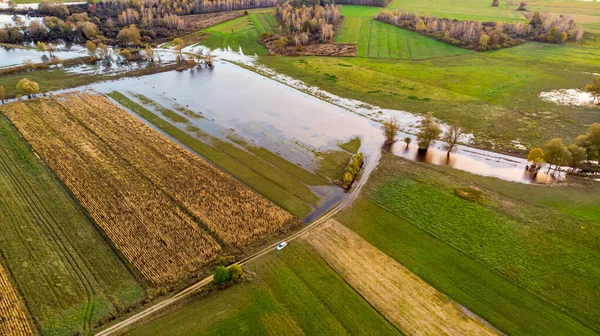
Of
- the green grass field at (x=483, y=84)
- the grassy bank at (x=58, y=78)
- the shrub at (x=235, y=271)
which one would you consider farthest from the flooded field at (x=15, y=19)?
the shrub at (x=235, y=271)

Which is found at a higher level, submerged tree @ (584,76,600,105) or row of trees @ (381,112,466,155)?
submerged tree @ (584,76,600,105)

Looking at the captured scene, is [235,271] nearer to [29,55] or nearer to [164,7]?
[29,55]

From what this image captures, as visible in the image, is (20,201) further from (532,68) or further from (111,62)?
(532,68)

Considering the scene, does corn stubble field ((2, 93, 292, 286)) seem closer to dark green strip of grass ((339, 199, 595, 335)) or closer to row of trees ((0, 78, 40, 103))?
row of trees ((0, 78, 40, 103))

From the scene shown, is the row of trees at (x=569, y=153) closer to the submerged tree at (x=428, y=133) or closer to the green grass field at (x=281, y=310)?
the submerged tree at (x=428, y=133)

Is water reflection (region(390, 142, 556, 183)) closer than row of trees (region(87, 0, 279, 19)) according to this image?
Yes

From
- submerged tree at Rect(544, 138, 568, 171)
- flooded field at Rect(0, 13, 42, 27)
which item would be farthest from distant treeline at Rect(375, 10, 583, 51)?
flooded field at Rect(0, 13, 42, 27)

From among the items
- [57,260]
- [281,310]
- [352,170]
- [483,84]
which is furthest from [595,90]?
[57,260]
